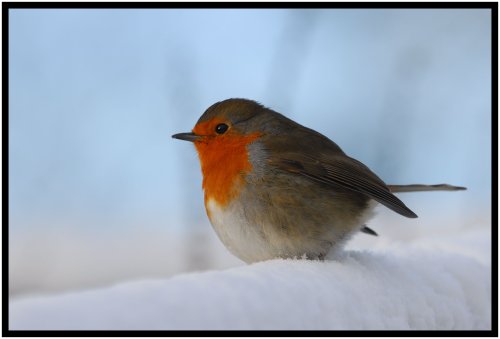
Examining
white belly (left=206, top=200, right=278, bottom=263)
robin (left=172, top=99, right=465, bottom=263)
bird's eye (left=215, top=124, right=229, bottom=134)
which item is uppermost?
bird's eye (left=215, top=124, right=229, bottom=134)

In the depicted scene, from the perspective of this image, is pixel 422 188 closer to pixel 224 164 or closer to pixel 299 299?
pixel 224 164

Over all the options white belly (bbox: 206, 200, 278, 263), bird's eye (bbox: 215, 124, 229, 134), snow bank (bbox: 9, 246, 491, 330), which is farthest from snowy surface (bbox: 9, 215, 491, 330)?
bird's eye (bbox: 215, 124, 229, 134)

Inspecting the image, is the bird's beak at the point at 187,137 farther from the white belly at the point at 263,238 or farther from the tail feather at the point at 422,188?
the tail feather at the point at 422,188

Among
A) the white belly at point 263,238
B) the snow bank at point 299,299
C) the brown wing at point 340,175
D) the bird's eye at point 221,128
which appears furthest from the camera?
the bird's eye at point 221,128

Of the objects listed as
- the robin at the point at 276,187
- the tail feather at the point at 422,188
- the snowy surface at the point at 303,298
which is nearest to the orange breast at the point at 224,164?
the robin at the point at 276,187

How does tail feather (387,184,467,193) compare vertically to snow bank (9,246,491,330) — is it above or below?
above

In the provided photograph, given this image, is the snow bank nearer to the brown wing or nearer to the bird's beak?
the brown wing
